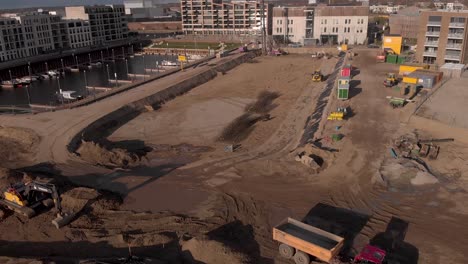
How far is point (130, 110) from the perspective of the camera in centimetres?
3950

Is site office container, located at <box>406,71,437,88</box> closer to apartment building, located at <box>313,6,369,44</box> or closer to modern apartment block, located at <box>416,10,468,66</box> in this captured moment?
modern apartment block, located at <box>416,10,468,66</box>

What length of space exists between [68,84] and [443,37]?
5568 cm

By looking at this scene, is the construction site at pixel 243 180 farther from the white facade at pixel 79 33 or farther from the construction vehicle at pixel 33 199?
the white facade at pixel 79 33

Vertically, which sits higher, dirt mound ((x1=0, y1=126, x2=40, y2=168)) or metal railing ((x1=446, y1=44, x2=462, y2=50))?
metal railing ((x1=446, y1=44, x2=462, y2=50))

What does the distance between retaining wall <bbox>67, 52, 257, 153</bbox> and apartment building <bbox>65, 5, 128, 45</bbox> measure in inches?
1869

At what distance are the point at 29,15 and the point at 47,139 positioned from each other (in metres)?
57.1

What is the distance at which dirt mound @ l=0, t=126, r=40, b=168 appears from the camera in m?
27.5

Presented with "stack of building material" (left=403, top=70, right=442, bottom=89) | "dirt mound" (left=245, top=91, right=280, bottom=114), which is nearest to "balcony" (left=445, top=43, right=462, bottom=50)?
"stack of building material" (left=403, top=70, right=442, bottom=89)

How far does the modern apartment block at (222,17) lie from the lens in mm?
100625

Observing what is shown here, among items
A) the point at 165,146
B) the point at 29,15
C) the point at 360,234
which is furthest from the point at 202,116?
the point at 29,15

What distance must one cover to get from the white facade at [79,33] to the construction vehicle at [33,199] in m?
73.1

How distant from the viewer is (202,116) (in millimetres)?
38906

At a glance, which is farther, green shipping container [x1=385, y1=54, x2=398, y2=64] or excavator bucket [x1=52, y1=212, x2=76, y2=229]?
green shipping container [x1=385, y1=54, x2=398, y2=64]

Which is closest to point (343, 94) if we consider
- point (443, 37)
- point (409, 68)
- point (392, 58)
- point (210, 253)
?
point (409, 68)
